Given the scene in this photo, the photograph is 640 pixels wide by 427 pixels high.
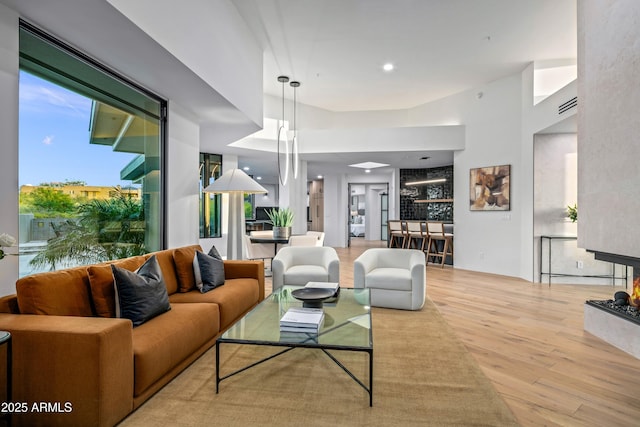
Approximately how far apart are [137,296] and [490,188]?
644cm

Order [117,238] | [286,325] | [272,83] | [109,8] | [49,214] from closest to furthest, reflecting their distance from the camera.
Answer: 1. [109,8]
2. [286,325]
3. [49,214]
4. [117,238]
5. [272,83]

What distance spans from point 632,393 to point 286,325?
2.30 meters

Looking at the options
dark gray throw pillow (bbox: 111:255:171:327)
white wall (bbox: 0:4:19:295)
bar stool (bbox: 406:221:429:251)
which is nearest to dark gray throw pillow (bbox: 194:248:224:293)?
dark gray throw pillow (bbox: 111:255:171:327)

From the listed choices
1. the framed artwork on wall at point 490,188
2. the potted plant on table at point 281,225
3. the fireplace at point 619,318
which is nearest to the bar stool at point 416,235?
the framed artwork on wall at point 490,188

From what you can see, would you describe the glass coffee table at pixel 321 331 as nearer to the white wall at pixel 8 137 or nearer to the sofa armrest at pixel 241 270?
the sofa armrest at pixel 241 270

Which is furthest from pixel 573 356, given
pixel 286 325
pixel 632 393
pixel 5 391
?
pixel 5 391

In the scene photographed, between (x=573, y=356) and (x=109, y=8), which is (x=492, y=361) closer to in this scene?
(x=573, y=356)

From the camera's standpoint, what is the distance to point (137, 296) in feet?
7.65

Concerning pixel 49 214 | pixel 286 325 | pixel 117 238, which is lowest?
pixel 286 325

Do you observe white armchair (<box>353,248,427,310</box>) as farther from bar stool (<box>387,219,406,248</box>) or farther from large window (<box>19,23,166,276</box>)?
bar stool (<box>387,219,406,248</box>)

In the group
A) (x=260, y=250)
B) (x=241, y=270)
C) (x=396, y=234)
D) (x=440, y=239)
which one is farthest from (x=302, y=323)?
(x=396, y=234)

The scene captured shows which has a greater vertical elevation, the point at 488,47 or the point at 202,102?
the point at 488,47

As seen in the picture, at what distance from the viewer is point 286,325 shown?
2.32 m

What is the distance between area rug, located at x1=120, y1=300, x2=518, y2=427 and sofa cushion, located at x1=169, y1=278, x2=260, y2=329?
311mm
